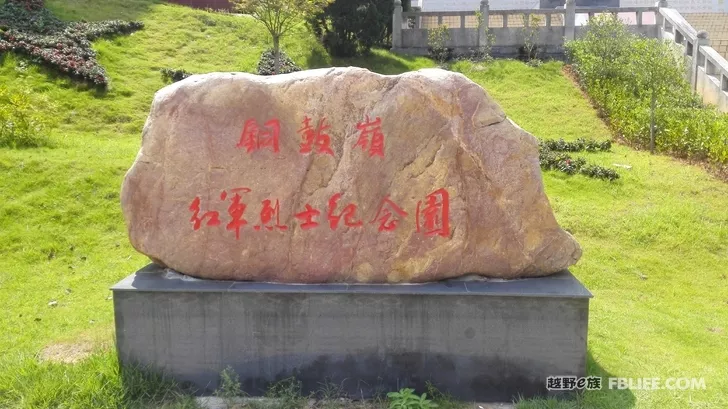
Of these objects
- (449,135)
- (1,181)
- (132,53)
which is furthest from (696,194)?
(132,53)

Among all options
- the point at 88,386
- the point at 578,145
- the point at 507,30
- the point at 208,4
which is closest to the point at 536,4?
the point at 507,30

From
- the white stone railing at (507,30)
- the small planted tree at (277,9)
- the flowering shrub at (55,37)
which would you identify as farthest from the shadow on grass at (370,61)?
the flowering shrub at (55,37)

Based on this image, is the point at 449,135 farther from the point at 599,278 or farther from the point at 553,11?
the point at 553,11

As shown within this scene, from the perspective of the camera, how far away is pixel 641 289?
6879 mm

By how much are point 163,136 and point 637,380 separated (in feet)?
13.2

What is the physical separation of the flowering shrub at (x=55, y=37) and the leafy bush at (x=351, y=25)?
17.6 ft

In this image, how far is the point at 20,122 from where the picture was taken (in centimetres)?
952

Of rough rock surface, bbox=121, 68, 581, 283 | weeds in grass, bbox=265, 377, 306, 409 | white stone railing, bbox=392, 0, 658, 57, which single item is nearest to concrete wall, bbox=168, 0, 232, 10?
white stone railing, bbox=392, 0, 658, 57

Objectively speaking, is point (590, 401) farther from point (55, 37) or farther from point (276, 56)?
point (55, 37)

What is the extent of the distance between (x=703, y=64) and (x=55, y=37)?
15.0 m

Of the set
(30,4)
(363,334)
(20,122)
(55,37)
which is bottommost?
(363,334)

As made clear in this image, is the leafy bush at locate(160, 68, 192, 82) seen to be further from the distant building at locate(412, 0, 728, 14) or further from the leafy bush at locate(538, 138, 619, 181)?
the distant building at locate(412, 0, 728, 14)

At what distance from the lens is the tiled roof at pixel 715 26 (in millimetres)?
15277

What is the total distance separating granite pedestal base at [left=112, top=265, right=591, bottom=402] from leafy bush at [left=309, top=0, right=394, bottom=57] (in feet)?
42.3
